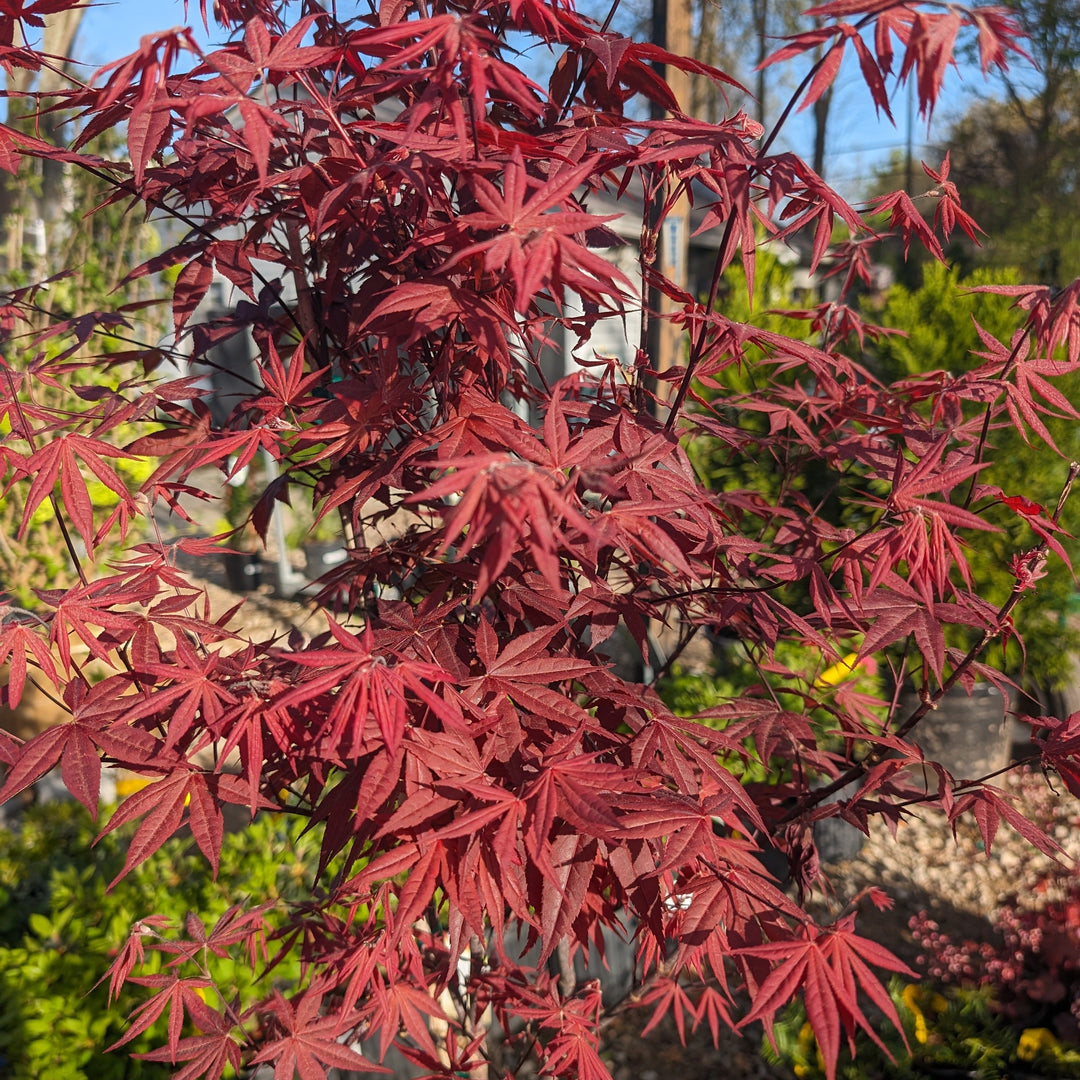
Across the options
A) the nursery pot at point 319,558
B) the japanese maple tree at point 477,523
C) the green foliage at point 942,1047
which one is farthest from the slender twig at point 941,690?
the nursery pot at point 319,558

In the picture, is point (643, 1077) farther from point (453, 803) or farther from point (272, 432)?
point (272, 432)

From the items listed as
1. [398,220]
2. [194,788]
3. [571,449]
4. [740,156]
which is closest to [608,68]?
[740,156]

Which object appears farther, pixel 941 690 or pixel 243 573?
pixel 243 573

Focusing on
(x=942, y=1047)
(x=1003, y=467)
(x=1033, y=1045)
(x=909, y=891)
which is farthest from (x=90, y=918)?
(x=1003, y=467)

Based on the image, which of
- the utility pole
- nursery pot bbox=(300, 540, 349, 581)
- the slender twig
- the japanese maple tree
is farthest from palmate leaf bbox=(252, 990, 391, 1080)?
nursery pot bbox=(300, 540, 349, 581)

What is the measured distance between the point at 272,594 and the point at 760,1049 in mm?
4697

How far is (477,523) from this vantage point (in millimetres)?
698

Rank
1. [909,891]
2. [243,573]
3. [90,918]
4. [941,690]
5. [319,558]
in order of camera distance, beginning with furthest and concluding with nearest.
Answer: [243,573] → [319,558] → [909,891] → [90,918] → [941,690]

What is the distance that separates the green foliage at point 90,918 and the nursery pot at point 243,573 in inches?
131

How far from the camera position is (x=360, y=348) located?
4.29 feet

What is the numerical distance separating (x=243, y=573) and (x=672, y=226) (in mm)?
3993

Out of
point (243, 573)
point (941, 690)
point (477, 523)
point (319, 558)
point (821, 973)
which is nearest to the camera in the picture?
point (477, 523)

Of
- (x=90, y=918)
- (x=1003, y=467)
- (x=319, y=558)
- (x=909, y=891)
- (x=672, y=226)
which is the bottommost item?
(x=909, y=891)

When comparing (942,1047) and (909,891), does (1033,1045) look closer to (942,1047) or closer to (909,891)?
(942,1047)
